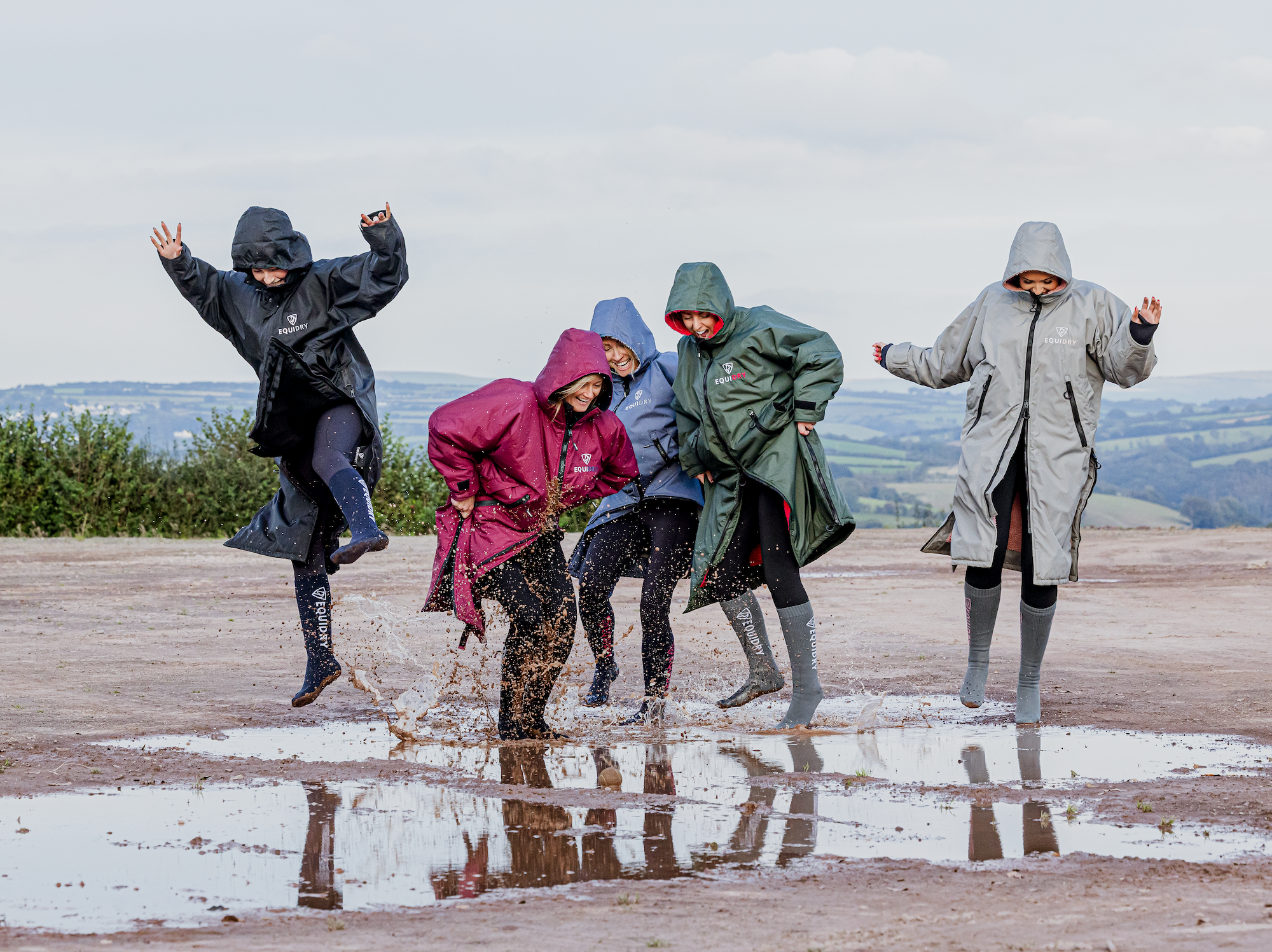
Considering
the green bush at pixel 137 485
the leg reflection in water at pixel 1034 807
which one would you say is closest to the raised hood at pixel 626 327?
the leg reflection in water at pixel 1034 807

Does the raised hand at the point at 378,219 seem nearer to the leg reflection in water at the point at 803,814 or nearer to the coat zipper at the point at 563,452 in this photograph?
the coat zipper at the point at 563,452

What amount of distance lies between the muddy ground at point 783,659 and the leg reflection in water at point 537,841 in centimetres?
17

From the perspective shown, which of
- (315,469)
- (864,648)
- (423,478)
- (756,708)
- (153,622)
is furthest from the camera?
(423,478)

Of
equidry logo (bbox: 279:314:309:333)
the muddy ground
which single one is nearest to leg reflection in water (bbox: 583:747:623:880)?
the muddy ground

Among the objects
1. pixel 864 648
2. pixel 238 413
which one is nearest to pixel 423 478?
pixel 238 413

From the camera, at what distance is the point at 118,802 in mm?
5570

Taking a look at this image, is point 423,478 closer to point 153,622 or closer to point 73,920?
point 153,622

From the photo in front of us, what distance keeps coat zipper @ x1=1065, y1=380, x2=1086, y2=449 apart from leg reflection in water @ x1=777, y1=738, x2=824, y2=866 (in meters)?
2.09

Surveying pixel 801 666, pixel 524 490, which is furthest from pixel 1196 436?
pixel 524 490

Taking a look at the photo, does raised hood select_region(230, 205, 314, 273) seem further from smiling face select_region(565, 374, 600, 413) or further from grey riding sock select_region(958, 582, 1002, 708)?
grey riding sock select_region(958, 582, 1002, 708)

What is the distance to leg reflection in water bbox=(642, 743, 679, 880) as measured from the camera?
465 cm

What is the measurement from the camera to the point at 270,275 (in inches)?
294

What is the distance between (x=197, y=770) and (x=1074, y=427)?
4.43m

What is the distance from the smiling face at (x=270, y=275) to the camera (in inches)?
293
